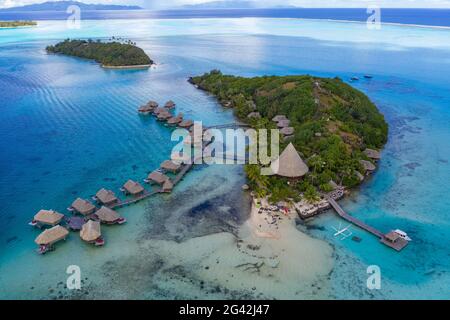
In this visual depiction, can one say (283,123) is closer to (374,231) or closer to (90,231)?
(374,231)

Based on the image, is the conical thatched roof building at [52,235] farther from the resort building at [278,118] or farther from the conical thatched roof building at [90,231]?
the resort building at [278,118]

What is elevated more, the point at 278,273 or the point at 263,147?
the point at 263,147

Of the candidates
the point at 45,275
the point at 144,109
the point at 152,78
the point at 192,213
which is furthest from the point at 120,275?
the point at 152,78

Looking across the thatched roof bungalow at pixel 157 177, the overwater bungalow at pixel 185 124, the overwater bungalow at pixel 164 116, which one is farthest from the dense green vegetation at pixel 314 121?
the overwater bungalow at pixel 164 116

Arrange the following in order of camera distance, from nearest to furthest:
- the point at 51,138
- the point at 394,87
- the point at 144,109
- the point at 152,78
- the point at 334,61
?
1. the point at 51,138
2. the point at 144,109
3. the point at 394,87
4. the point at 152,78
5. the point at 334,61

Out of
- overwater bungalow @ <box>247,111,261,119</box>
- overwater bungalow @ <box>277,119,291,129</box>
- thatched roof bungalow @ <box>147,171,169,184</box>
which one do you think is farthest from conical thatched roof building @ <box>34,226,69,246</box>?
overwater bungalow @ <box>247,111,261,119</box>

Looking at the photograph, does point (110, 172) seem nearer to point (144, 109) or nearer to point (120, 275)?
point (120, 275)

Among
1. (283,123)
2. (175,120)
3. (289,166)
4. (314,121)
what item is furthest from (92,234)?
(314,121)
